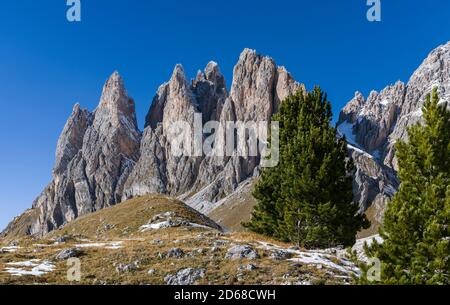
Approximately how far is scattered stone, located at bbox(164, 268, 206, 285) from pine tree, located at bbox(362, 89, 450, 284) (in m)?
8.85

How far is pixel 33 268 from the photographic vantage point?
26.9m

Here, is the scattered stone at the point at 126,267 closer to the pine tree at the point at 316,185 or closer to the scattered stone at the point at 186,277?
the scattered stone at the point at 186,277

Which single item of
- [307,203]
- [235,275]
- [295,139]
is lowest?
[235,275]

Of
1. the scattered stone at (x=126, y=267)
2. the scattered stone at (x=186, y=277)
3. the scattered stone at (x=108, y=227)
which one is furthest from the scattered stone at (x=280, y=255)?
the scattered stone at (x=108, y=227)

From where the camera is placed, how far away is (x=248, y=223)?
1768 inches

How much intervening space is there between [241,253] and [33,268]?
1348 cm

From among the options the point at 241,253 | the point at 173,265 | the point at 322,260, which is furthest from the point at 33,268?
the point at 322,260

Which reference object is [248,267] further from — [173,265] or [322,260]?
[322,260]

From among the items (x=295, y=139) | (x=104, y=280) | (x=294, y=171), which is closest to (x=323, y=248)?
(x=294, y=171)

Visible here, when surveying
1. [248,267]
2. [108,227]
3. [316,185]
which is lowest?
[248,267]

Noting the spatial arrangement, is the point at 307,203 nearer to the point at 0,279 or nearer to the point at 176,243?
the point at 176,243

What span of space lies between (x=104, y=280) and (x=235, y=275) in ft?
24.2

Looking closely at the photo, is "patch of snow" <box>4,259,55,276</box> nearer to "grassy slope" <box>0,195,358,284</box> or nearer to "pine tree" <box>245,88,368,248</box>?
"grassy slope" <box>0,195,358,284</box>
